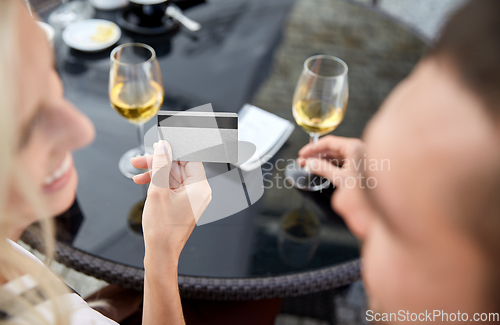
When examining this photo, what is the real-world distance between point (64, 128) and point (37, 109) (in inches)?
2.2

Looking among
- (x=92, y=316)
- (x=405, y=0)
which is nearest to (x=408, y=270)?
(x=92, y=316)

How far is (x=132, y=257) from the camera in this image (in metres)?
0.51

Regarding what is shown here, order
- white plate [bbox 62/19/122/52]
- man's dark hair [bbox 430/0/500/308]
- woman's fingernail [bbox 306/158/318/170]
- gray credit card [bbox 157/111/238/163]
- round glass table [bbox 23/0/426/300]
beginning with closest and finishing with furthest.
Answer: man's dark hair [bbox 430/0/500/308] → gray credit card [bbox 157/111/238/163] → round glass table [bbox 23/0/426/300] → woman's fingernail [bbox 306/158/318/170] → white plate [bbox 62/19/122/52]

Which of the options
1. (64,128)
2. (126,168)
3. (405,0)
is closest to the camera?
(64,128)

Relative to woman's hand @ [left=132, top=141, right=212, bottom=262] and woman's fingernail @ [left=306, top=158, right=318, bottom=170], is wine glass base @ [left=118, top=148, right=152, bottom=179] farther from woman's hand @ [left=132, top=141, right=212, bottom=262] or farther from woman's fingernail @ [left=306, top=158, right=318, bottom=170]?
woman's fingernail @ [left=306, top=158, right=318, bottom=170]

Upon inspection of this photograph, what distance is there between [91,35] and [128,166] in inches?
15.3

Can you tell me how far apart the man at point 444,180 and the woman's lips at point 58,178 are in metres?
0.27

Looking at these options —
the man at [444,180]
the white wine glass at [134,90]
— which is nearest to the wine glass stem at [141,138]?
the white wine glass at [134,90]

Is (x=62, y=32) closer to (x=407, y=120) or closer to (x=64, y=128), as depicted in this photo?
(x=64, y=128)

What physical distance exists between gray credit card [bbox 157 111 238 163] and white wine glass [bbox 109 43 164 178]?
8.4 inches

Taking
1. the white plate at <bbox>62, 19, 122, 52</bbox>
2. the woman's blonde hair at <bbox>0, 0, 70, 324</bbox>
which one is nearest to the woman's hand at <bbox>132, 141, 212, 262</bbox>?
the woman's blonde hair at <bbox>0, 0, 70, 324</bbox>

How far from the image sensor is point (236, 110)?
2.26 ft

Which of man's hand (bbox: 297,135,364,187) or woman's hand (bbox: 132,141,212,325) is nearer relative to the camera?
woman's hand (bbox: 132,141,212,325)

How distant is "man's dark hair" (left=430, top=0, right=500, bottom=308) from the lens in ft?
0.54
